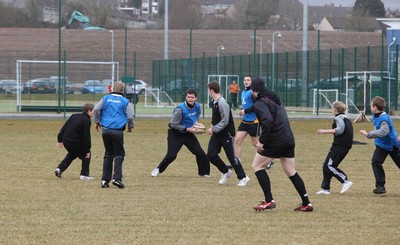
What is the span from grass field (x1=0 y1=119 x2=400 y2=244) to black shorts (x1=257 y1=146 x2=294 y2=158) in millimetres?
712

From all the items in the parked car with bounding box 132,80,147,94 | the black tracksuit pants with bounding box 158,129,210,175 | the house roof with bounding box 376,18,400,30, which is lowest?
the black tracksuit pants with bounding box 158,129,210,175

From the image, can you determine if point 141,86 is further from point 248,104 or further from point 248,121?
point 248,104

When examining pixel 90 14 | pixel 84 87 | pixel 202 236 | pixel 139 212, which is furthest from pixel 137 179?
pixel 90 14

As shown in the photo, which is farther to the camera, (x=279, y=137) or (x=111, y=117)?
(x=111, y=117)

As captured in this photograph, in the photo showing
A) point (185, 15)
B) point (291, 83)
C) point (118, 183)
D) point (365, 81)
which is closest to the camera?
point (118, 183)

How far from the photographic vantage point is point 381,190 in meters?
13.8

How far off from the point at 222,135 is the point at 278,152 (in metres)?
3.56

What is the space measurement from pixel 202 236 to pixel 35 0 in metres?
37.3

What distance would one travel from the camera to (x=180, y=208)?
12227mm

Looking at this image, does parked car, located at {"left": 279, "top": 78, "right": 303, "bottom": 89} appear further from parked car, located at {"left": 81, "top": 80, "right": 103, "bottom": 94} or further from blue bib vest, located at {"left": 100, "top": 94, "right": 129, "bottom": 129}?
blue bib vest, located at {"left": 100, "top": 94, "right": 129, "bottom": 129}

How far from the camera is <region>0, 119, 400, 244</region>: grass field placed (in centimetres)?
1002

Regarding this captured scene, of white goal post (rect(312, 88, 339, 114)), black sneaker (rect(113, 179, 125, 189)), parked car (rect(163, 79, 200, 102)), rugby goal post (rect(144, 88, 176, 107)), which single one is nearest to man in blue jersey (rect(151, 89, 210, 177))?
black sneaker (rect(113, 179, 125, 189))

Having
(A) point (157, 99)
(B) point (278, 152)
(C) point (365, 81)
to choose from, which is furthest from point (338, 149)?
(A) point (157, 99)

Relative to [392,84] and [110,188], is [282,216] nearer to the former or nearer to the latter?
[110,188]
